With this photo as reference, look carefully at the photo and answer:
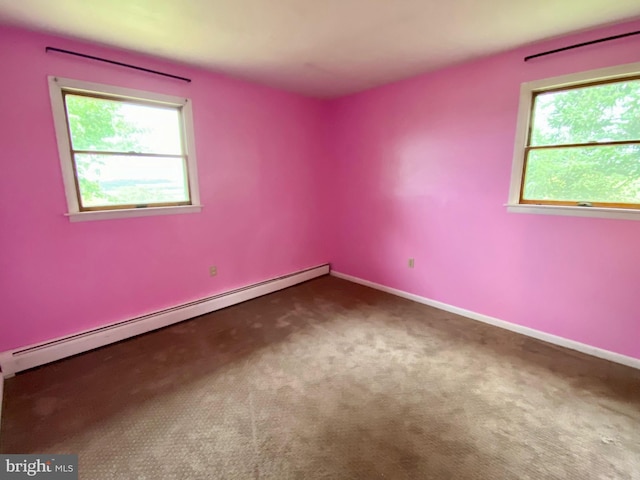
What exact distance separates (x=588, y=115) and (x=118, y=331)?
4.24 metres

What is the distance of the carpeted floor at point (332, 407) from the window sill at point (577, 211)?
3.72ft

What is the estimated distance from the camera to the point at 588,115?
2.22 m

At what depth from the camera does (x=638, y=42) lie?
6.40 feet

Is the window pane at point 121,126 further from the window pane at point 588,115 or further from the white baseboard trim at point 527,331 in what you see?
the window pane at point 588,115

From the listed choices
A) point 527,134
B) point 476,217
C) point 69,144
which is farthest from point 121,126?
point 527,134

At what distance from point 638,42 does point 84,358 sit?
467 centimetres

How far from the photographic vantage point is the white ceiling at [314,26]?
1767mm

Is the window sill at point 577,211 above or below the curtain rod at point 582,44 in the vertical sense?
below

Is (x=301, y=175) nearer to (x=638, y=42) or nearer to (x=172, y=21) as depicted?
(x=172, y=21)

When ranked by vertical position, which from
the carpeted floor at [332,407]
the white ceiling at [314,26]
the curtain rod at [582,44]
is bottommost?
the carpeted floor at [332,407]

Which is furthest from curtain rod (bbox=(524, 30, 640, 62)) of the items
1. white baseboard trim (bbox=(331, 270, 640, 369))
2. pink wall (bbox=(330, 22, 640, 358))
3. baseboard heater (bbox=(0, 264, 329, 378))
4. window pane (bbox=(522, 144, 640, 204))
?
baseboard heater (bbox=(0, 264, 329, 378))

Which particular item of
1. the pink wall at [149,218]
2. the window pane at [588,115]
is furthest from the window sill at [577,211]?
the pink wall at [149,218]

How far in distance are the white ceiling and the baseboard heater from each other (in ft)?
7.47

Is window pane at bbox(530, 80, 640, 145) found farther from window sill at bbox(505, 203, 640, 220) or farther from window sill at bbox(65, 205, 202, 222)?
window sill at bbox(65, 205, 202, 222)
